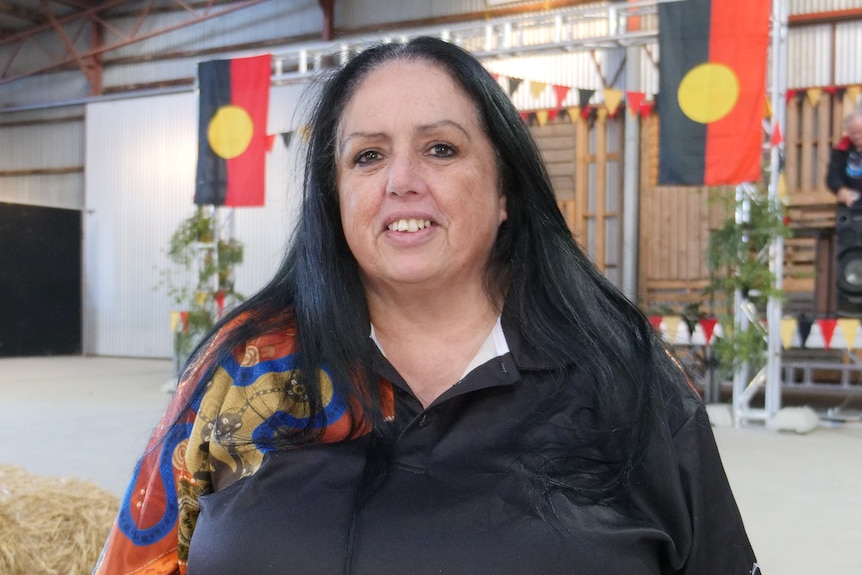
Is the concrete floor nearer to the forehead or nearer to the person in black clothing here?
the forehead

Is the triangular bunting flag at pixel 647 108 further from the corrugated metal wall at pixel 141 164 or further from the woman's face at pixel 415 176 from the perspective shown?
the woman's face at pixel 415 176

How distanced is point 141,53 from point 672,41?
10786 mm

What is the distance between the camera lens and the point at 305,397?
112cm

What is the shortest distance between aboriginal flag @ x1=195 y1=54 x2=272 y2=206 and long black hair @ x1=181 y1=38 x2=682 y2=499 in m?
5.54

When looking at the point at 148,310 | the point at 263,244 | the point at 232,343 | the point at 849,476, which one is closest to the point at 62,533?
the point at 232,343

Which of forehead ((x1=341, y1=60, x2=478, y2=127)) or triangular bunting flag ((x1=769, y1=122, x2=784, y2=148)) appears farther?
triangular bunting flag ((x1=769, y1=122, x2=784, y2=148))

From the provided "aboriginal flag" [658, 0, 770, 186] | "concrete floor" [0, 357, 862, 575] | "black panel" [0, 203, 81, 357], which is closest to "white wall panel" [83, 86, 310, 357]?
"black panel" [0, 203, 81, 357]

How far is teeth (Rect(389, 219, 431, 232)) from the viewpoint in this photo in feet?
3.78

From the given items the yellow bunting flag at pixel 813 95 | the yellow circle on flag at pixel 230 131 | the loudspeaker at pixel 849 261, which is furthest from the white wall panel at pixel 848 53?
the yellow circle on flag at pixel 230 131

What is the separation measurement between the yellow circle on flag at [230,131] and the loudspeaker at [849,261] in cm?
A: 515

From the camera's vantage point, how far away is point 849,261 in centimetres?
663

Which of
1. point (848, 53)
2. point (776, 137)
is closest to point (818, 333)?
point (776, 137)

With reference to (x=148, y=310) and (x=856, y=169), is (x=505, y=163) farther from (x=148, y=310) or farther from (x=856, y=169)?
(x=148, y=310)

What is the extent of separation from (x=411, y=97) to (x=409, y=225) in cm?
20
